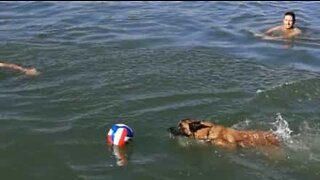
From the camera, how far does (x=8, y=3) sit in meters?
21.0

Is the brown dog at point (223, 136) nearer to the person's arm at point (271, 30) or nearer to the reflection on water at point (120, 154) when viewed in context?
the reflection on water at point (120, 154)

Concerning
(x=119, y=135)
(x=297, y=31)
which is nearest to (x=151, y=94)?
(x=119, y=135)

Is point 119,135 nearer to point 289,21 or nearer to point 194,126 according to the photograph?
point 194,126

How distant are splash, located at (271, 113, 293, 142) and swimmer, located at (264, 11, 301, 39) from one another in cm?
617

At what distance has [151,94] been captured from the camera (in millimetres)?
11359

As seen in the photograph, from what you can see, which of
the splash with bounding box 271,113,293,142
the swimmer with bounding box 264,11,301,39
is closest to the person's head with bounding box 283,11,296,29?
the swimmer with bounding box 264,11,301,39

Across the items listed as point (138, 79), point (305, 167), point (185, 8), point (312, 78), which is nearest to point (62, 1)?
point (185, 8)

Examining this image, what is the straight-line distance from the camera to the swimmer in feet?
52.6

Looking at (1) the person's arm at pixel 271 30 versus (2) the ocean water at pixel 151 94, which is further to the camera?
(1) the person's arm at pixel 271 30

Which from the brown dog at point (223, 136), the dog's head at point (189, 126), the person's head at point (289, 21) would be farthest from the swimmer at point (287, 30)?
the dog's head at point (189, 126)

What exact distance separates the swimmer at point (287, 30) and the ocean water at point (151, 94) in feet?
1.16

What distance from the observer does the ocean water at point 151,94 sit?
869 centimetres

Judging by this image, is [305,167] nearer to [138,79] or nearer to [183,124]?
[183,124]

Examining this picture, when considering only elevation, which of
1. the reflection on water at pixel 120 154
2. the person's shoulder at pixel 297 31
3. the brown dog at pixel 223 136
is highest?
the brown dog at pixel 223 136
